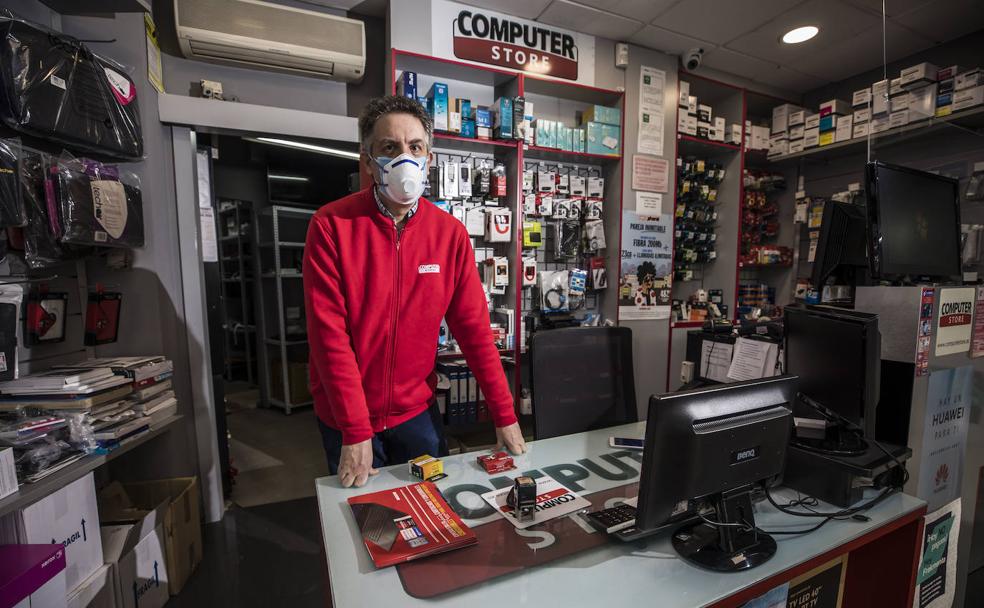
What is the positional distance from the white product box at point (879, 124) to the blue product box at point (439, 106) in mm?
2912

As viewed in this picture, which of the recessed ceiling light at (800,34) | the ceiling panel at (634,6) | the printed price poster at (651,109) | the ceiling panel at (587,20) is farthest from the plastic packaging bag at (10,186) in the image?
the recessed ceiling light at (800,34)

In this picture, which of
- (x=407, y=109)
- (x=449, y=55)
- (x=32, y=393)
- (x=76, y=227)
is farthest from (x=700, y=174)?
(x=32, y=393)

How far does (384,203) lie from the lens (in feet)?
4.50

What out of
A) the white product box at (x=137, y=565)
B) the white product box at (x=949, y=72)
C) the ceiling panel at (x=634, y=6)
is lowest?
the white product box at (x=137, y=565)

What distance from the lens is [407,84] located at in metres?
2.59

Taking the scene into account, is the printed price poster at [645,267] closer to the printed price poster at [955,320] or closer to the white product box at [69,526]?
the printed price poster at [955,320]

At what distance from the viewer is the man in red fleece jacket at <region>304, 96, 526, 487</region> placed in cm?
126

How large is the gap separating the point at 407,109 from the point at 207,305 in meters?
1.85

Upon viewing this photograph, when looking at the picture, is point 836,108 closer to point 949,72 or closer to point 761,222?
point 949,72

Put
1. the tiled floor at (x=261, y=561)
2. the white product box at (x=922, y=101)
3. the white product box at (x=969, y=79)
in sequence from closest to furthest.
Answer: the tiled floor at (x=261, y=561) → the white product box at (x=969, y=79) → the white product box at (x=922, y=101)

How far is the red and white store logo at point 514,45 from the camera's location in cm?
279

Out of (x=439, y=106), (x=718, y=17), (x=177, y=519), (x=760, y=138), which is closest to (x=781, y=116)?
(x=760, y=138)

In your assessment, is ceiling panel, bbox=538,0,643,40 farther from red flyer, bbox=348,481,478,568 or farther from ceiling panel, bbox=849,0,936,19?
red flyer, bbox=348,481,478,568

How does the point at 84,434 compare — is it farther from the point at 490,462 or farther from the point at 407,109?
the point at 407,109
